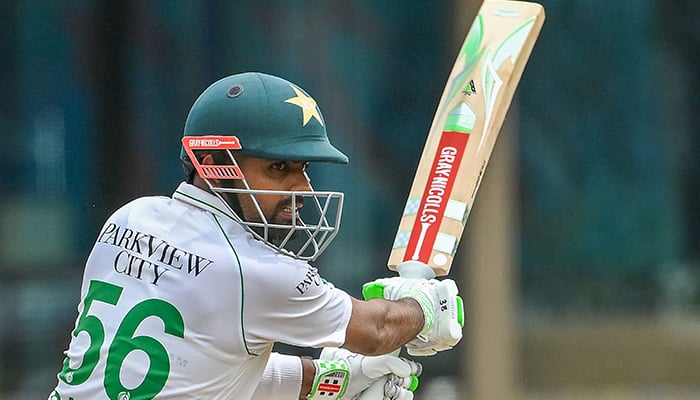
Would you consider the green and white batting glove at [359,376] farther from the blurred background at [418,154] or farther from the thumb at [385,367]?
the blurred background at [418,154]

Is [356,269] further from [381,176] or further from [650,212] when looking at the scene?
[650,212]

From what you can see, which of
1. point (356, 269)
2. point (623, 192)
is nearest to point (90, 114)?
point (356, 269)

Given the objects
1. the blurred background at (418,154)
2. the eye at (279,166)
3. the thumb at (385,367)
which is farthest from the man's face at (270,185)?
the blurred background at (418,154)

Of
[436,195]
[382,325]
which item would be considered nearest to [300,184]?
[382,325]

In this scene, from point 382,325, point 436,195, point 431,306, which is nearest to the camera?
point 382,325

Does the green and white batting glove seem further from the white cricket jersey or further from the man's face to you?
the man's face

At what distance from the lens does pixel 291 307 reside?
2.49 m

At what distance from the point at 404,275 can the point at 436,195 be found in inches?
9.6

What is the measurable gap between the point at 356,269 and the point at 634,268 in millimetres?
1287

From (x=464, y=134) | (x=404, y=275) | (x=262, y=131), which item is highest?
(x=262, y=131)

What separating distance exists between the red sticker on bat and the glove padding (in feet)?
0.68

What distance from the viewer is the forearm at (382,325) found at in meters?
2.58

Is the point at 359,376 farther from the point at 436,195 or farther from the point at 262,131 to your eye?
the point at 262,131

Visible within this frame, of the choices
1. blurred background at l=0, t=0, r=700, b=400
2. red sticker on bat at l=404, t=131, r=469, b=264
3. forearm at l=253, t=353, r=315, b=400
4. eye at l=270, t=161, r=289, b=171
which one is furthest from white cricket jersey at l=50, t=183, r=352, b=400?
blurred background at l=0, t=0, r=700, b=400
